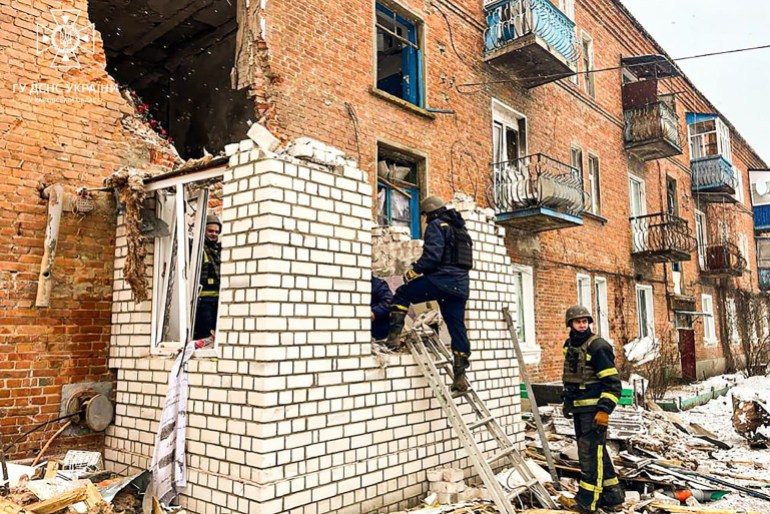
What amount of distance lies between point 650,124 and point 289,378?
49.4 ft

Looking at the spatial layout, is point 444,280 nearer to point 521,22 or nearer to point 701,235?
point 521,22

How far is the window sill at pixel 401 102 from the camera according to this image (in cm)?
893

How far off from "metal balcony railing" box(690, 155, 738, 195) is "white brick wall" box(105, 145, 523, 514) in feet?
65.1

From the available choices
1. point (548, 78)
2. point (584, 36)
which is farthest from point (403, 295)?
point (584, 36)

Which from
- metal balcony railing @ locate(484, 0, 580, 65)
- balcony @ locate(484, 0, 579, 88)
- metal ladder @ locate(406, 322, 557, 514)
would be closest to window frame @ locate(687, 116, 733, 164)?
balcony @ locate(484, 0, 579, 88)

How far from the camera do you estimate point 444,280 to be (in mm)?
5320

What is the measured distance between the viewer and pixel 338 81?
8.37 metres

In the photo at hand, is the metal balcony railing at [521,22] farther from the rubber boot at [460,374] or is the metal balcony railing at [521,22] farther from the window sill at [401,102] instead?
the rubber boot at [460,374]

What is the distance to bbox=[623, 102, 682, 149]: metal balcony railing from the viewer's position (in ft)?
52.8

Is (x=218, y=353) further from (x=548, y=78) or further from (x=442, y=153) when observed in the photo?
(x=548, y=78)

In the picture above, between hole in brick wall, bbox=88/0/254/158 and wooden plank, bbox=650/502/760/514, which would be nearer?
wooden plank, bbox=650/502/760/514

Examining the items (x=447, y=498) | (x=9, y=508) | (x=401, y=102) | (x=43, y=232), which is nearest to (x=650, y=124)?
(x=401, y=102)

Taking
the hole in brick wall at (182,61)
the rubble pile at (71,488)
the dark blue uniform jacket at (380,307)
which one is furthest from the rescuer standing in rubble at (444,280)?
the hole in brick wall at (182,61)

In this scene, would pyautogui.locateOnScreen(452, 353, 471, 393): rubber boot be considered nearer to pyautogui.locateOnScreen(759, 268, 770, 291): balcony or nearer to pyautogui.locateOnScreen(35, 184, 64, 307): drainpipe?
pyautogui.locateOnScreen(35, 184, 64, 307): drainpipe
